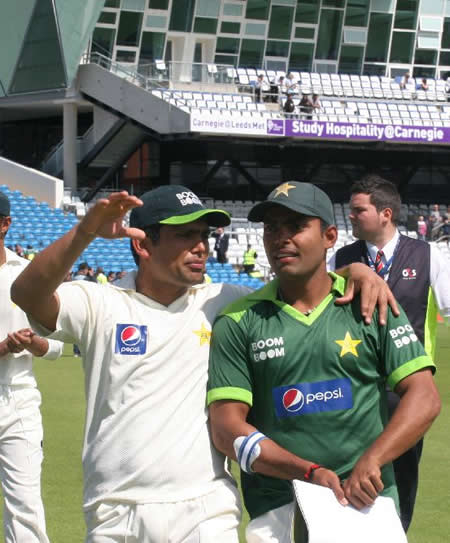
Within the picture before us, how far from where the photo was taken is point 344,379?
3518 mm

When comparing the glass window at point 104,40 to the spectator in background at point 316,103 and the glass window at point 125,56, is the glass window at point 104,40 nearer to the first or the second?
the glass window at point 125,56

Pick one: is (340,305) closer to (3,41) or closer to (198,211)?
(198,211)

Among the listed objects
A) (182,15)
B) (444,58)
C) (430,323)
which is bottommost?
(430,323)

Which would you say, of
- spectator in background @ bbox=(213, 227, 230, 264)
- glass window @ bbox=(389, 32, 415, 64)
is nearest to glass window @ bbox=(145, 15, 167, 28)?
glass window @ bbox=(389, 32, 415, 64)

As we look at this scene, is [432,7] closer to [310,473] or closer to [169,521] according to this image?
[169,521]

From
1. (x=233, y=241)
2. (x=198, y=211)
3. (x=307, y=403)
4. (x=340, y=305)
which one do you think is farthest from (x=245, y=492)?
(x=233, y=241)

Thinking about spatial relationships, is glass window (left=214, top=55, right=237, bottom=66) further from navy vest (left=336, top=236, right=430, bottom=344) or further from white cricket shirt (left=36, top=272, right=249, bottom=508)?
white cricket shirt (left=36, top=272, right=249, bottom=508)

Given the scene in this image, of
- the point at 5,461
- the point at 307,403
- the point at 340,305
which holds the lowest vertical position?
the point at 5,461

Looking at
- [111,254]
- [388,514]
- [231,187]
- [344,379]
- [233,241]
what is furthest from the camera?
[231,187]

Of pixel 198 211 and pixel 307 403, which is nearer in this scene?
pixel 307 403

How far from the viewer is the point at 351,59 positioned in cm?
4591

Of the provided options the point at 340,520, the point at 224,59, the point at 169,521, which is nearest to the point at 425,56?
the point at 224,59

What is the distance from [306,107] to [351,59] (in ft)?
28.0

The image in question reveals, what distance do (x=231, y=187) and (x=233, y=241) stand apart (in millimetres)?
7976
